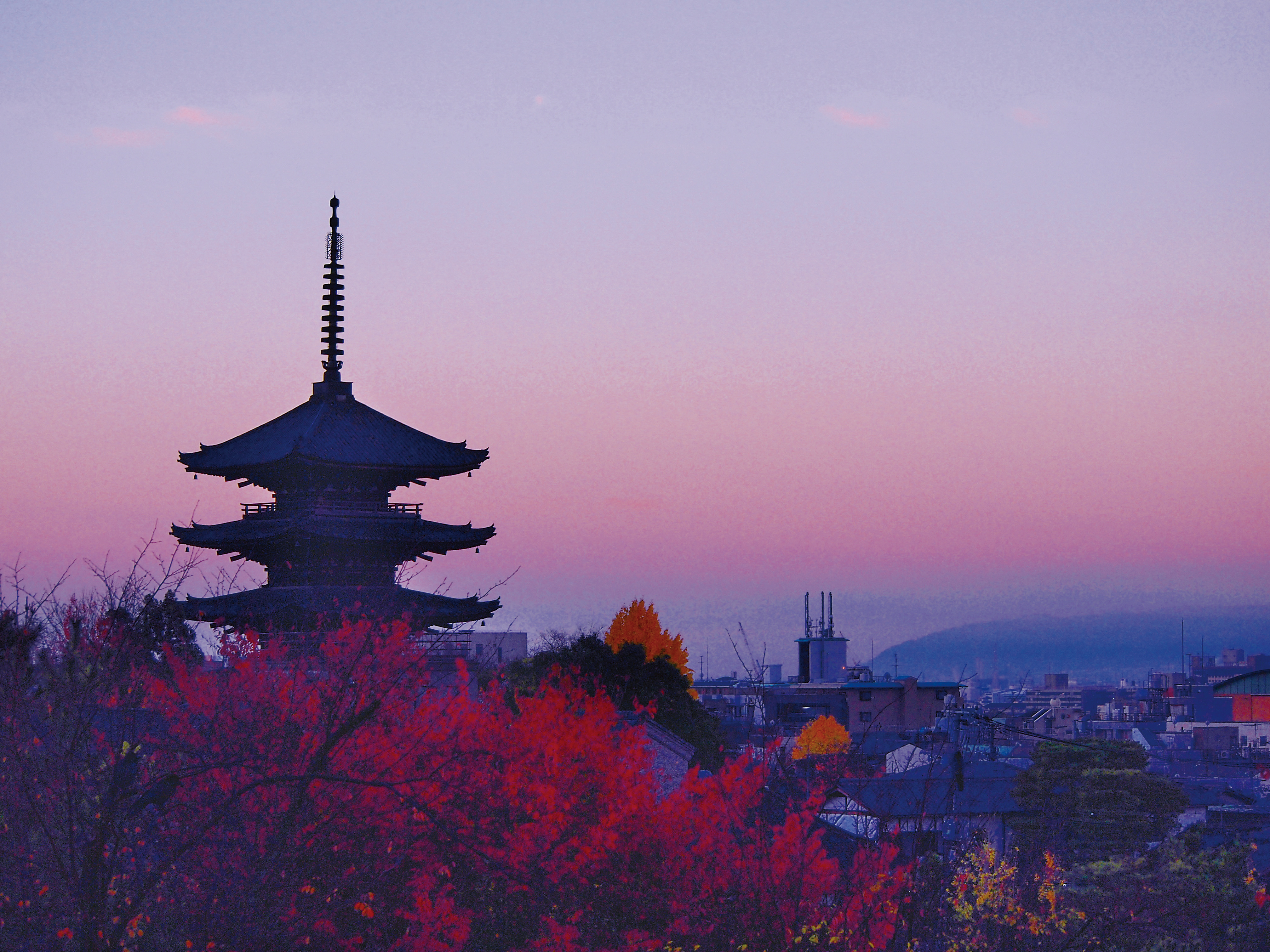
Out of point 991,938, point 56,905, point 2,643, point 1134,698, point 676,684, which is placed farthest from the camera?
point 1134,698

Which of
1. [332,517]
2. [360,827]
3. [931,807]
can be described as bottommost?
[931,807]

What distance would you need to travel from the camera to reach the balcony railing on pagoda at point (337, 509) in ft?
112

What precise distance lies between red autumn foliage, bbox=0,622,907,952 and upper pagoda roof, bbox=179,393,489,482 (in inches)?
259

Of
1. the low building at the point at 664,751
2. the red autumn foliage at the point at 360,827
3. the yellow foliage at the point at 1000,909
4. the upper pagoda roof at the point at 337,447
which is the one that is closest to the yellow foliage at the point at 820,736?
the low building at the point at 664,751

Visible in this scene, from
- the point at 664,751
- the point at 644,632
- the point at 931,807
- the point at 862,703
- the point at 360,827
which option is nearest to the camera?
the point at 360,827

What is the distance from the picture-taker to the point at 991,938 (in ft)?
73.3

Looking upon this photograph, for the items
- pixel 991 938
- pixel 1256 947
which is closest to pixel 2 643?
pixel 991 938

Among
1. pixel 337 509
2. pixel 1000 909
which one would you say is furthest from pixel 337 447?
pixel 1000 909

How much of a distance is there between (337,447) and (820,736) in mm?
41425

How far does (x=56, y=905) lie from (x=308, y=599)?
66.3 feet

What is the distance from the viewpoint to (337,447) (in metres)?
34.2

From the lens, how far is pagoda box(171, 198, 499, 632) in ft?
109

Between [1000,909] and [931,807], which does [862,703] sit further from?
[1000,909]

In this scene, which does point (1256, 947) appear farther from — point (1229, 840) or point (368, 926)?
point (368, 926)
